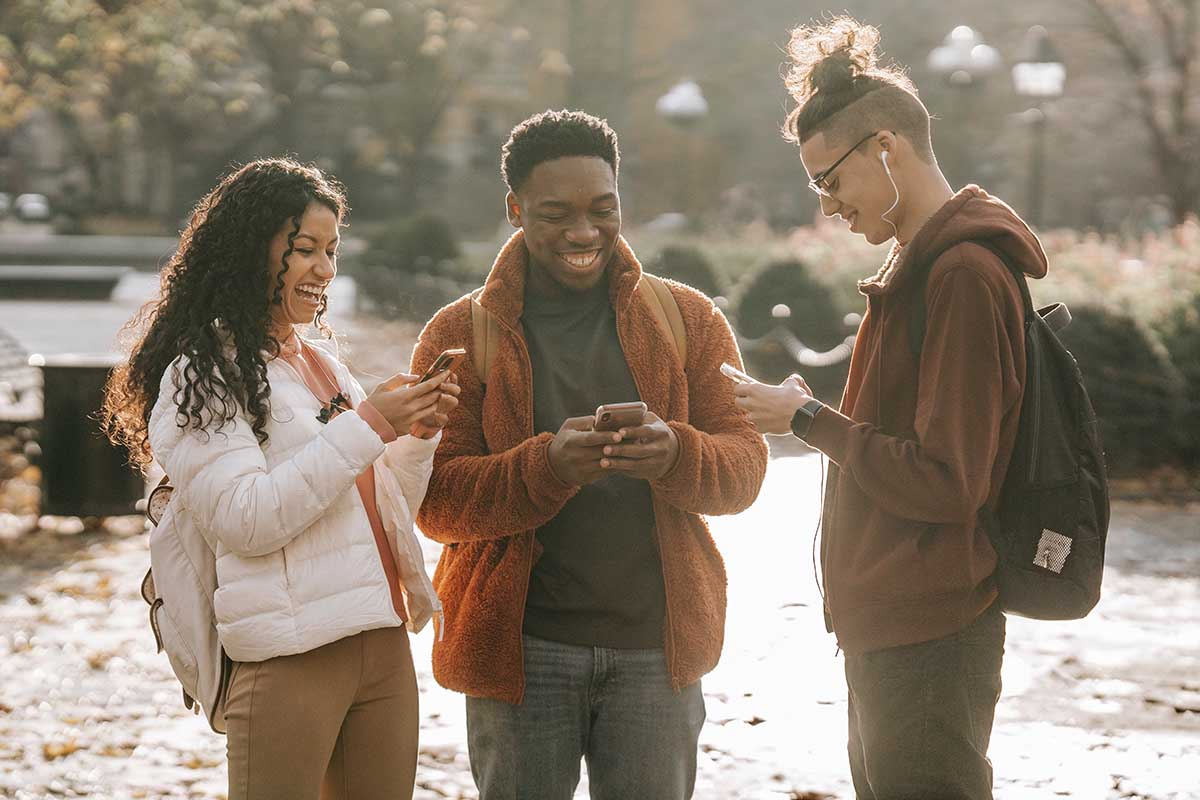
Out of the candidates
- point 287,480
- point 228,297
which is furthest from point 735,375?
point 228,297

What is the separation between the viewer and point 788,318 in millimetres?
15375

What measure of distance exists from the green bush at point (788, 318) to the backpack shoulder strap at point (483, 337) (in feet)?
38.2

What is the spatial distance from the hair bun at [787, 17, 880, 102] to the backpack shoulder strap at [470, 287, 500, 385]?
858mm

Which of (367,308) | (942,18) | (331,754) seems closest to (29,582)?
(331,754)

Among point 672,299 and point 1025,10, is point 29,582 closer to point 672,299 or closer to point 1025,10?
point 672,299

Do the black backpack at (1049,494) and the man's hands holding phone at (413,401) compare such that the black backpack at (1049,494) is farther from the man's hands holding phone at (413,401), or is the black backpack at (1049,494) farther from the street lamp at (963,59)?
the street lamp at (963,59)

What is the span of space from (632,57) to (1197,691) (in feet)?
107

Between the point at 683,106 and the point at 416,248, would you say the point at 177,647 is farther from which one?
the point at 683,106

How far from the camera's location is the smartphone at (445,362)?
2.85 m

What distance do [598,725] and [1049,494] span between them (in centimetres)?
107

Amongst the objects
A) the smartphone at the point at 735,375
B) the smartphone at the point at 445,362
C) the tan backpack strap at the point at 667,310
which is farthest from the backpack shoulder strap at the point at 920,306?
the smartphone at the point at 445,362

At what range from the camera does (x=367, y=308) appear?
23.9 meters

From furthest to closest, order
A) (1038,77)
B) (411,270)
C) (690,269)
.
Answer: (411,270), (1038,77), (690,269)

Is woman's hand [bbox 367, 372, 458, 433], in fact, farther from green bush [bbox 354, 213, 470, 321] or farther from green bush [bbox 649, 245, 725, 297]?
green bush [bbox 354, 213, 470, 321]
